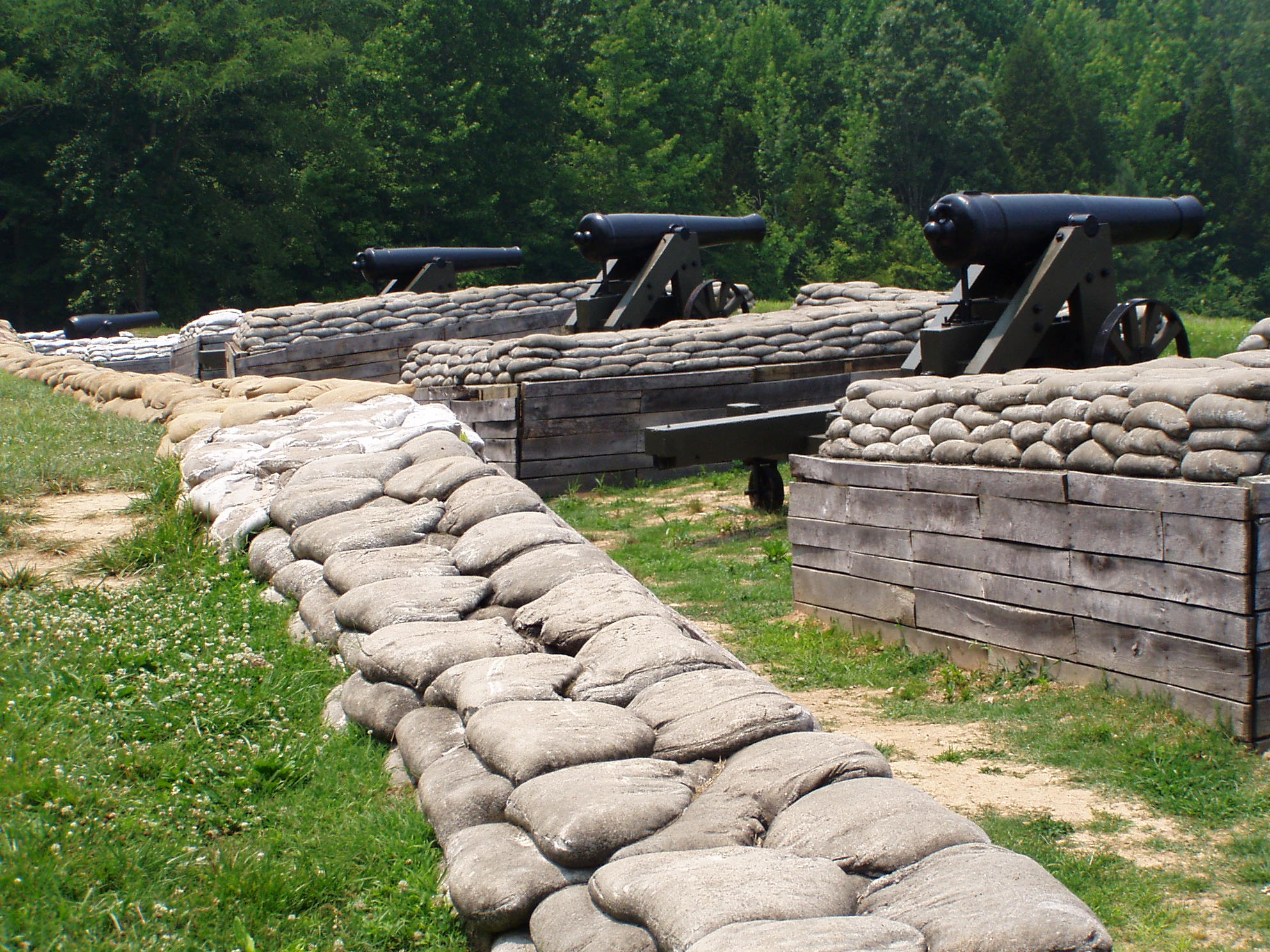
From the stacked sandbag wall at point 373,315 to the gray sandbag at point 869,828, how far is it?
41.6 ft

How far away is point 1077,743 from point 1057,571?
704 millimetres

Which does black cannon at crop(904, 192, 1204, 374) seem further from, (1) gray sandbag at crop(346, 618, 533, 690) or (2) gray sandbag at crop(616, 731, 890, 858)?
(2) gray sandbag at crop(616, 731, 890, 858)

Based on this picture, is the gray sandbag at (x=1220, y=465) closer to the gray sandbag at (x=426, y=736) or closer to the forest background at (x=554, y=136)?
the gray sandbag at (x=426, y=736)

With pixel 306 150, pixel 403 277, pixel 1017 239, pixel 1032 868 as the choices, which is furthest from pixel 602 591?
pixel 306 150

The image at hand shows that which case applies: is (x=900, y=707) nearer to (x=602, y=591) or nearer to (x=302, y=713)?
(x=602, y=591)

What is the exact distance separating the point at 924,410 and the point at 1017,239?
2.26 m

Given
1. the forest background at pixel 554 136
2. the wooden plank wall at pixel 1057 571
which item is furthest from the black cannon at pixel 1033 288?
the forest background at pixel 554 136

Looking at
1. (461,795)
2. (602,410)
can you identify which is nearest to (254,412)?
(602,410)

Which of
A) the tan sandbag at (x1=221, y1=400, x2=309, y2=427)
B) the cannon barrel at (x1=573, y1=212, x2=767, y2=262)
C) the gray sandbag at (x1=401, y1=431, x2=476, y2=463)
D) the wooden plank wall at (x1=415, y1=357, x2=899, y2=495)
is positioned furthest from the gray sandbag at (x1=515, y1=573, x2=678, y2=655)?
the cannon barrel at (x1=573, y1=212, x2=767, y2=262)

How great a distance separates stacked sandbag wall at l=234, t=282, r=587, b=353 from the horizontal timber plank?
9.58m

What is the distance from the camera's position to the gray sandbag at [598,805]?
2.14 m

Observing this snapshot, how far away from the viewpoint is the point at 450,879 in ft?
7.45

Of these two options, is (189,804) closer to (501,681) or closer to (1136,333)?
(501,681)

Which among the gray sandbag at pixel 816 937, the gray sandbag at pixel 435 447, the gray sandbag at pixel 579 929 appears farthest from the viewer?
the gray sandbag at pixel 435 447
